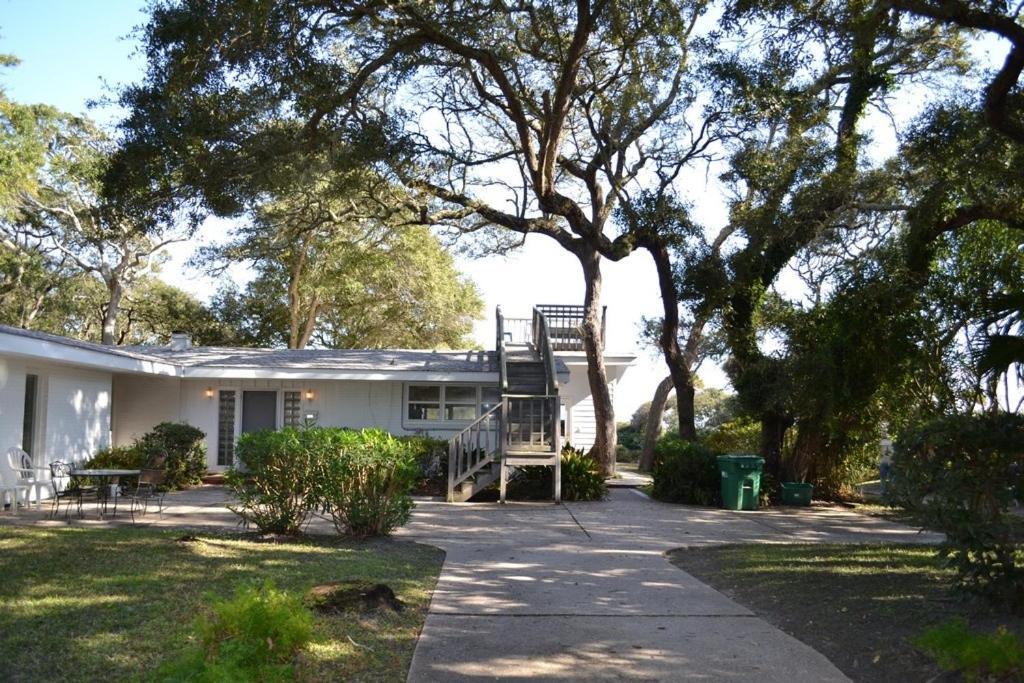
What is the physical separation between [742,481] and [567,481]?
131 inches

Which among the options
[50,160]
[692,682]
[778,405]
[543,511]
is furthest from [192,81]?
[50,160]

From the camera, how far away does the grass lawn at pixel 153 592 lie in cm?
551

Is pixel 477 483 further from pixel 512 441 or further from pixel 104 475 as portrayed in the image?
pixel 104 475

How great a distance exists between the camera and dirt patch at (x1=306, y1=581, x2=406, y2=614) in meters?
6.68

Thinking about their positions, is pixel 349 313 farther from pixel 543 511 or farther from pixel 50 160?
pixel 543 511

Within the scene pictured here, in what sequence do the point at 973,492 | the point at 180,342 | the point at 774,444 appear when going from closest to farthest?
the point at 973,492 < the point at 774,444 < the point at 180,342

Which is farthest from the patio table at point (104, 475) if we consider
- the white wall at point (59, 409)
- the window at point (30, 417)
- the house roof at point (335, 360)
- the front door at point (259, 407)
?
the front door at point (259, 407)

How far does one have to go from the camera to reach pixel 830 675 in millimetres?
5500

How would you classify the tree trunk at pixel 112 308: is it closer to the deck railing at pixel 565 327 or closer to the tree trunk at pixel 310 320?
the tree trunk at pixel 310 320

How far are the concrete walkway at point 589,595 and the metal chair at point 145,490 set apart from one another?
34cm

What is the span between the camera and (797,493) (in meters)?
16.8

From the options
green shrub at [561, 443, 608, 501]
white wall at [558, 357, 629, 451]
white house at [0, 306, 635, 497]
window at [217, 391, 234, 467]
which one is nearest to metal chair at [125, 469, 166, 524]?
white house at [0, 306, 635, 497]

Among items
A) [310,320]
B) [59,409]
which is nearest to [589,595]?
[59,409]

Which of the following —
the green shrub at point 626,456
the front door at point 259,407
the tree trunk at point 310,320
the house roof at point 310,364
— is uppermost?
the tree trunk at point 310,320
